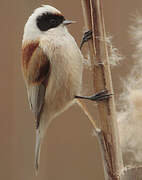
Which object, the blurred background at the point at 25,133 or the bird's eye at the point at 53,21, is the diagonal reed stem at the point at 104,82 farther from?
the blurred background at the point at 25,133

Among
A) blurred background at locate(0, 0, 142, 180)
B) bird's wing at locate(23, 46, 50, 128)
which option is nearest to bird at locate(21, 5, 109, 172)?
bird's wing at locate(23, 46, 50, 128)

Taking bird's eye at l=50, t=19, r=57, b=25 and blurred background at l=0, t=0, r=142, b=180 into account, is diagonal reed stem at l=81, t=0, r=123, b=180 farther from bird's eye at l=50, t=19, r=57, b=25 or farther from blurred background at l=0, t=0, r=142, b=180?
blurred background at l=0, t=0, r=142, b=180

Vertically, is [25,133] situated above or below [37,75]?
below

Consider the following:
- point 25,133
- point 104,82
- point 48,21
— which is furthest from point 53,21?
point 25,133

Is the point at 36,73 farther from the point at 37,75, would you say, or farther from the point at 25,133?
the point at 25,133

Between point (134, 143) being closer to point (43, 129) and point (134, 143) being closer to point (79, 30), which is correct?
point (43, 129)

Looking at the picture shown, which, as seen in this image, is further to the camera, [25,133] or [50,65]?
[25,133]

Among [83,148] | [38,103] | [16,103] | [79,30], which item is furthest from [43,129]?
[16,103]
